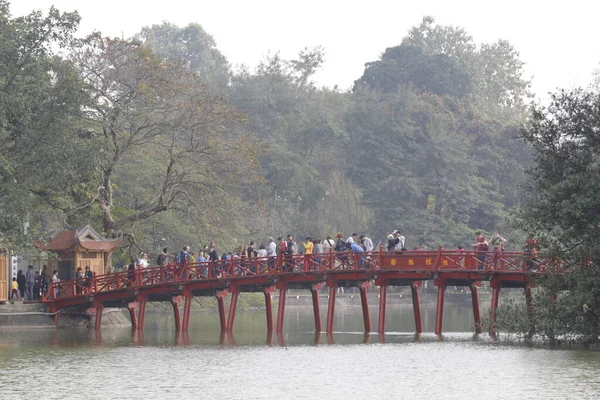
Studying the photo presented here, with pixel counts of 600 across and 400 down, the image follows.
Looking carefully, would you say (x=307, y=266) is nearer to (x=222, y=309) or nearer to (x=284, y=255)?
(x=284, y=255)

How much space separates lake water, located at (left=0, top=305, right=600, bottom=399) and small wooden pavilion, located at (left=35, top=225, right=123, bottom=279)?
4294 millimetres

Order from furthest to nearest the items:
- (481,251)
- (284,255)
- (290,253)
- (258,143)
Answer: (258,143)
(290,253)
(284,255)
(481,251)

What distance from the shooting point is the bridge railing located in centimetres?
4778

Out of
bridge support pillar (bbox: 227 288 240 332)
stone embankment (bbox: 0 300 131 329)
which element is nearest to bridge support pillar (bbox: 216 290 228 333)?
bridge support pillar (bbox: 227 288 240 332)

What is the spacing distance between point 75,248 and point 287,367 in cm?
2057

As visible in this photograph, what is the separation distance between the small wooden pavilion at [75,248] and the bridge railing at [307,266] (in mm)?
1702

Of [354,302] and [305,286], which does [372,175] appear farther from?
[305,286]

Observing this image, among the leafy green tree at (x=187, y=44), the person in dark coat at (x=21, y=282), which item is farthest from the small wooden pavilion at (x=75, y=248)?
the leafy green tree at (x=187, y=44)

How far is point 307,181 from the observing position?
96000 millimetres

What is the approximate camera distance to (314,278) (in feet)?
168

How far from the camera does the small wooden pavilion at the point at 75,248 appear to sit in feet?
185

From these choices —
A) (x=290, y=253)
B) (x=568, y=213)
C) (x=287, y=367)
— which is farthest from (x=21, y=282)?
(x=568, y=213)

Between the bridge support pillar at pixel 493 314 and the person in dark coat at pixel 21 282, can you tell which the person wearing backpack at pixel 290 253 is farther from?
the person in dark coat at pixel 21 282

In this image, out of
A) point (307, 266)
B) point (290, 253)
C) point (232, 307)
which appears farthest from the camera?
point (232, 307)
